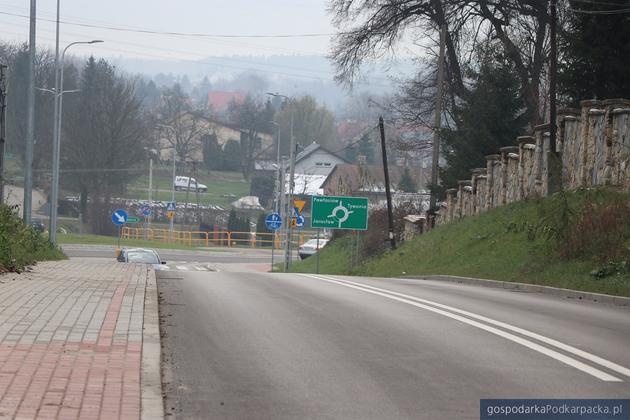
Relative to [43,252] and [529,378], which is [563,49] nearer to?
[43,252]

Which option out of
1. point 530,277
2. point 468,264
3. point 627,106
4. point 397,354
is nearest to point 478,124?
point 468,264

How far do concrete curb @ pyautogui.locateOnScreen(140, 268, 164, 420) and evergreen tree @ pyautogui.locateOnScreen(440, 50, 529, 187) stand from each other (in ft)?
93.1

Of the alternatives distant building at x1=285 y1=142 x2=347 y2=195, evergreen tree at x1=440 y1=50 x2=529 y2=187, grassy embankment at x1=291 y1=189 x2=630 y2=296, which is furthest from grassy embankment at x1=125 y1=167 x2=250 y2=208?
grassy embankment at x1=291 y1=189 x2=630 y2=296

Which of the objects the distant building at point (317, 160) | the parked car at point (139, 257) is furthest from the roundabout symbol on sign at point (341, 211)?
the distant building at point (317, 160)

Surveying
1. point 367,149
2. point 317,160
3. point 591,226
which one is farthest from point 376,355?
point 367,149

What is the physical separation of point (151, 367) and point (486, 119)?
111 ft

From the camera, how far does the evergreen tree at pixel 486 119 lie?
40.5 metres

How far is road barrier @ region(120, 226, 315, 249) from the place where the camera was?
80.2 meters

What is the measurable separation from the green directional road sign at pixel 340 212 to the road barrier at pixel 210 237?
3480 cm

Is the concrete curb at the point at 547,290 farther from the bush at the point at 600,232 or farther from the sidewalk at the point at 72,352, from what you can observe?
Result: the sidewalk at the point at 72,352

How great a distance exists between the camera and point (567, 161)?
3148 centimetres

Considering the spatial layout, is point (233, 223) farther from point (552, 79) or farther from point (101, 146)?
point (552, 79)

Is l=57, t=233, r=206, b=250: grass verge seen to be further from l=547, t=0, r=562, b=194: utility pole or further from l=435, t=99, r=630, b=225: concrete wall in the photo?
l=547, t=0, r=562, b=194: utility pole

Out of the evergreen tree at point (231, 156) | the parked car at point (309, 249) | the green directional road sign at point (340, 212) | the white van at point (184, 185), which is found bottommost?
the parked car at point (309, 249)
